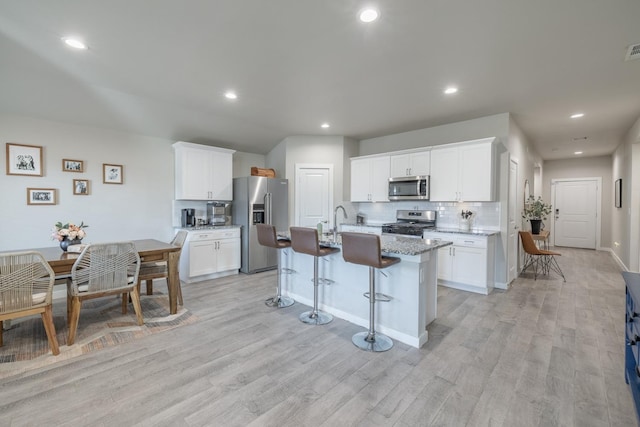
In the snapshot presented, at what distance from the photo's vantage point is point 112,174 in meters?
4.55

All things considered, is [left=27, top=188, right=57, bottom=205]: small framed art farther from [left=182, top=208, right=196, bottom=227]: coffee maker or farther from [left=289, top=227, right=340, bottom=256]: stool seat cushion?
[left=289, top=227, right=340, bottom=256]: stool seat cushion

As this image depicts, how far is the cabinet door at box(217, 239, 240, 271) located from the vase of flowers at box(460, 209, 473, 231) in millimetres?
3904

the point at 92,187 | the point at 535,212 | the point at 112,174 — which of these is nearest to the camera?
the point at 92,187

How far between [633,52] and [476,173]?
1.99 meters

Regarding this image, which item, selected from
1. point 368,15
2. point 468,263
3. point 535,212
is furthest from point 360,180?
point 368,15

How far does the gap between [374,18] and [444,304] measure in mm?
3261

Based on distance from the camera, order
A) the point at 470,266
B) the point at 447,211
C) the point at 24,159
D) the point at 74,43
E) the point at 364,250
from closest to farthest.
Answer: the point at 364,250
the point at 74,43
the point at 24,159
the point at 470,266
the point at 447,211

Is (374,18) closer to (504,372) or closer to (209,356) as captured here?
(504,372)

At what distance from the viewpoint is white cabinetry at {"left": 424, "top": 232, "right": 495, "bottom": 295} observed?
4.03 metres

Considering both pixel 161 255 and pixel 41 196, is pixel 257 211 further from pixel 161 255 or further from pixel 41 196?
pixel 41 196

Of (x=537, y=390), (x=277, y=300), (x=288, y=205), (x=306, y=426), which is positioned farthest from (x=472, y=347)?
(x=288, y=205)

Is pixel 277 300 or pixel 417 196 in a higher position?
pixel 417 196

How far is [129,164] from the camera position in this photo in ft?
15.5

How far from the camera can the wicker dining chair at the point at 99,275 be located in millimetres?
2697
